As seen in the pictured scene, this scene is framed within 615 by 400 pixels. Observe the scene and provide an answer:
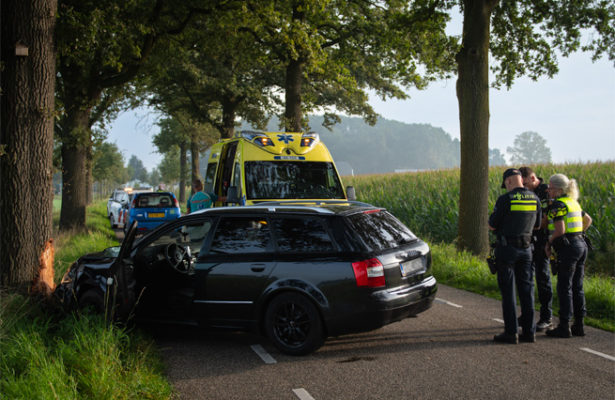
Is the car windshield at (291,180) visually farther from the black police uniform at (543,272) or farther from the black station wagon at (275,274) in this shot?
the black police uniform at (543,272)

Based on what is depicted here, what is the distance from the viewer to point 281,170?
10.3 metres

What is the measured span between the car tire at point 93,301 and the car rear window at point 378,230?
308 cm

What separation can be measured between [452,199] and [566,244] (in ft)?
35.3

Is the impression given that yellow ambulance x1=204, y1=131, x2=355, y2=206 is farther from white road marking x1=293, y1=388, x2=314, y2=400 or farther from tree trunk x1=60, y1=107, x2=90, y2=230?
tree trunk x1=60, y1=107, x2=90, y2=230

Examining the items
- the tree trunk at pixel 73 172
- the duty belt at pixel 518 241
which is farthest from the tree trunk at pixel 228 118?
the duty belt at pixel 518 241

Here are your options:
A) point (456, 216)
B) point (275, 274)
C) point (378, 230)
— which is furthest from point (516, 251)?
point (456, 216)

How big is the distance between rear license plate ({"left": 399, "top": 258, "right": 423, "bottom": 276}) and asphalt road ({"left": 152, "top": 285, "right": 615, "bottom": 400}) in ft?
2.83

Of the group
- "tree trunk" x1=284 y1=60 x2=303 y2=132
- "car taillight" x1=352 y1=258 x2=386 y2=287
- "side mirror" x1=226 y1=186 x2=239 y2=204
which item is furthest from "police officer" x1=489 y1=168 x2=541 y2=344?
"tree trunk" x1=284 y1=60 x2=303 y2=132

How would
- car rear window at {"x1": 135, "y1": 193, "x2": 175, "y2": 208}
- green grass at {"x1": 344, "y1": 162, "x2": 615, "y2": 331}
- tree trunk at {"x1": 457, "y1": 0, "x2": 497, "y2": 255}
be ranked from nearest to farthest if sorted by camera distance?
green grass at {"x1": 344, "y1": 162, "x2": 615, "y2": 331}, tree trunk at {"x1": 457, "y1": 0, "x2": 497, "y2": 255}, car rear window at {"x1": 135, "y1": 193, "x2": 175, "y2": 208}

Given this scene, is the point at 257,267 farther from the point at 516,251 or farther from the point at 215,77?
the point at 215,77

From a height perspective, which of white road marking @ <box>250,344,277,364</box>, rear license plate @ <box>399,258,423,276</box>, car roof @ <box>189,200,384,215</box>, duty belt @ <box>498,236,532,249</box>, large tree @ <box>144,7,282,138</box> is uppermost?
large tree @ <box>144,7,282,138</box>

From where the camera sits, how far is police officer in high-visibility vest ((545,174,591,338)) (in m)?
6.51

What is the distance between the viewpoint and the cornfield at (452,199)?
1348cm

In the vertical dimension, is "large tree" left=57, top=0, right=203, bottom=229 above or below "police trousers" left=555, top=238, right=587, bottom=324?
above
